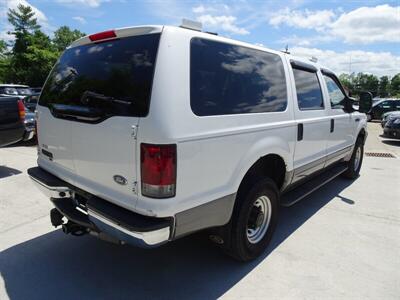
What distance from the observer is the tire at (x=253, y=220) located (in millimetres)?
2740

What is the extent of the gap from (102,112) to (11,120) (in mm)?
4426

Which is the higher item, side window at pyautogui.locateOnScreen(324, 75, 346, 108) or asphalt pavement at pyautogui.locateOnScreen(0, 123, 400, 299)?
side window at pyautogui.locateOnScreen(324, 75, 346, 108)

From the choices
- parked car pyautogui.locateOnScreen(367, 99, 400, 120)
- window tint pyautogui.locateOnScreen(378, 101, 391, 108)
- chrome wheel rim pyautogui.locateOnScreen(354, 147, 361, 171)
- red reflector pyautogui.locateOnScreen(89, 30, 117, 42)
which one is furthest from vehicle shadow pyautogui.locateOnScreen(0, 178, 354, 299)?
window tint pyautogui.locateOnScreen(378, 101, 391, 108)

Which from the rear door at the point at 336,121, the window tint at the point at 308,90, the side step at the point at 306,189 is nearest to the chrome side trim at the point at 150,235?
the side step at the point at 306,189

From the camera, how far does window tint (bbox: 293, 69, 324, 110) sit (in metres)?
3.57

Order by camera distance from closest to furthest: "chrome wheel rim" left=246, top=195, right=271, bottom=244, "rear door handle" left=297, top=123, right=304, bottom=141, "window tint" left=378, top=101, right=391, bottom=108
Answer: "chrome wheel rim" left=246, top=195, right=271, bottom=244 → "rear door handle" left=297, top=123, right=304, bottom=141 → "window tint" left=378, top=101, right=391, bottom=108

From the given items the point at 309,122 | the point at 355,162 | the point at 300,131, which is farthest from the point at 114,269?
the point at 355,162

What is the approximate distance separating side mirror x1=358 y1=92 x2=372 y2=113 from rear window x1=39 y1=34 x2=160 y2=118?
4.26 m

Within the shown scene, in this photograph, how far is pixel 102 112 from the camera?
7.34ft

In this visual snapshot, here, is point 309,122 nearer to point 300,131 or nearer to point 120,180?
point 300,131

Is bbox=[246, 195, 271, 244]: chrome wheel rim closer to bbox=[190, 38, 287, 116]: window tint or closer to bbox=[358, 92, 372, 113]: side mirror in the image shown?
bbox=[190, 38, 287, 116]: window tint

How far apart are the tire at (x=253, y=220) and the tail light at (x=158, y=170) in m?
0.91

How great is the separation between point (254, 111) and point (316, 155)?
1.64 metres

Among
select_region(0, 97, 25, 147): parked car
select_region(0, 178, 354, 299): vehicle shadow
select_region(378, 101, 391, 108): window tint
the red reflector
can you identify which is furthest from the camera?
select_region(378, 101, 391, 108): window tint
